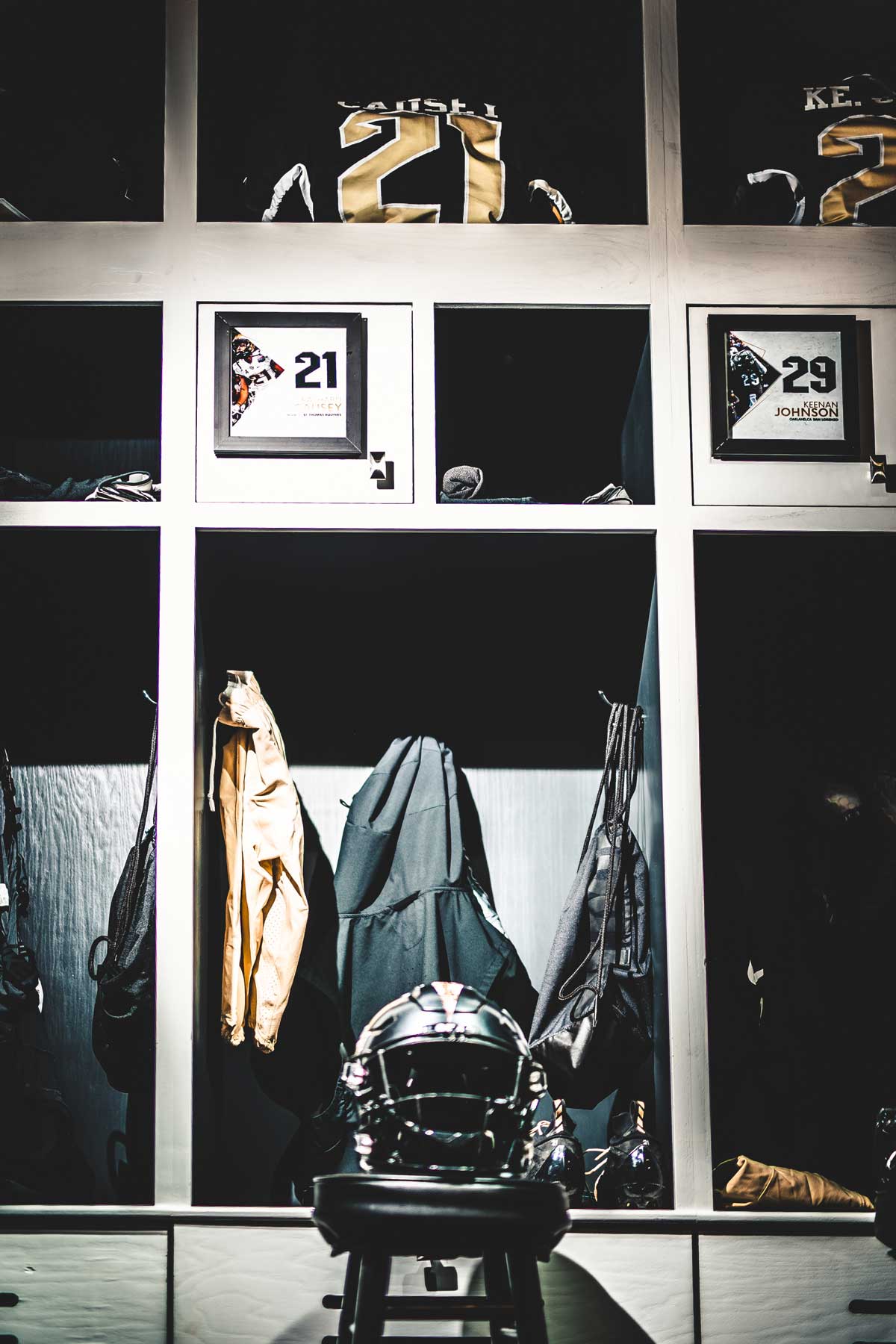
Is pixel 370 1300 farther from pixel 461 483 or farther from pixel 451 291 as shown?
pixel 451 291

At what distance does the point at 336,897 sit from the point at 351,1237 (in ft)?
3.39

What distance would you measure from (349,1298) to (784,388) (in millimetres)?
1638

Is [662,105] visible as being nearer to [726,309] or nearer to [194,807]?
[726,309]

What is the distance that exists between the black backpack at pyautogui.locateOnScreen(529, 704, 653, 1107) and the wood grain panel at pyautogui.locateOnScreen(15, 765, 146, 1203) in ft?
3.06

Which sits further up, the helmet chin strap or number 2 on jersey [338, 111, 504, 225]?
number 2 on jersey [338, 111, 504, 225]

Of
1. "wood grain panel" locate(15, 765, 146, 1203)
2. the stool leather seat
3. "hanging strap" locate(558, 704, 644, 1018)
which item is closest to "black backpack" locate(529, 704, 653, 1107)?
"hanging strap" locate(558, 704, 644, 1018)

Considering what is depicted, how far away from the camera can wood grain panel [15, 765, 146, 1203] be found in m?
2.69

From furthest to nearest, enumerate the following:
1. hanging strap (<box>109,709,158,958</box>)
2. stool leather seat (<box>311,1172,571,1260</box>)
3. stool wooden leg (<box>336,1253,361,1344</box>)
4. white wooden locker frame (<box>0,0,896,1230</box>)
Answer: hanging strap (<box>109,709,158,958</box>) → white wooden locker frame (<box>0,0,896,1230</box>) → stool wooden leg (<box>336,1253,361,1344</box>) → stool leather seat (<box>311,1172,571,1260</box>)

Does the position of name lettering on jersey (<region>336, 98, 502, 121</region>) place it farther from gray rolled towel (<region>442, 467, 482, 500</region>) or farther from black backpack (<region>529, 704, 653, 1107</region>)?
black backpack (<region>529, 704, 653, 1107</region>)

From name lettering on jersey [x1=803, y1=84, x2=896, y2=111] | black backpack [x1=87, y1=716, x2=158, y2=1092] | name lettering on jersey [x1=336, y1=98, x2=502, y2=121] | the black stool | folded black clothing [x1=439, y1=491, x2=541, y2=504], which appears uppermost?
name lettering on jersey [x1=803, y1=84, x2=896, y2=111]

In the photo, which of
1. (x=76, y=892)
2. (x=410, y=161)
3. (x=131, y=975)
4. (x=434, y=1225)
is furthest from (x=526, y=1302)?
(x=410, y=161)

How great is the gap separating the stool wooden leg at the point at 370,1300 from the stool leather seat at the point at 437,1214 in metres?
0.02

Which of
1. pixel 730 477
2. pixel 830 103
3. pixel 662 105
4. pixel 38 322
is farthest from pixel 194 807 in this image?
pixel 830 103

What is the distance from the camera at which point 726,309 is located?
7.85 feet
